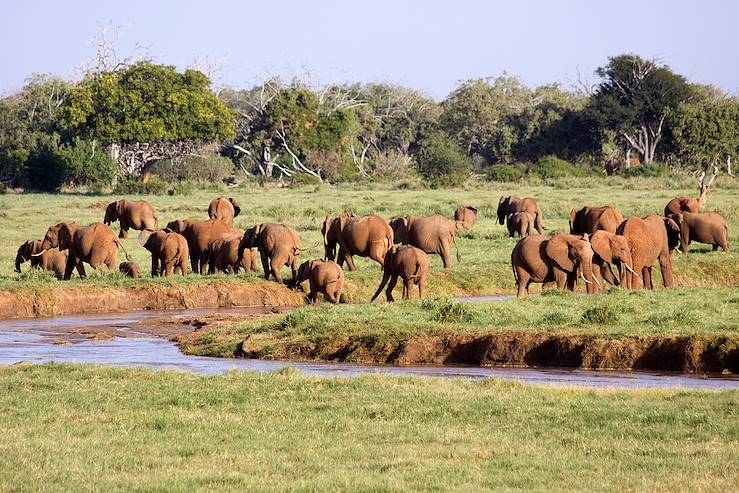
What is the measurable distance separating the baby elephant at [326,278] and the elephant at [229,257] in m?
4.02

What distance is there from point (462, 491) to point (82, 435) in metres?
3.97

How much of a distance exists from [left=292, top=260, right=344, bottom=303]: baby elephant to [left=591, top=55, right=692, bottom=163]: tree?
5932cm

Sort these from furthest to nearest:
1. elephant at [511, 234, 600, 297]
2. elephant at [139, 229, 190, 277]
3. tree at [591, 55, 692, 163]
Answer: tree at [591, 55, 692, 163] < elephant at [139, 229, 190, 277] < elephant at [511, 234, 600, 297]

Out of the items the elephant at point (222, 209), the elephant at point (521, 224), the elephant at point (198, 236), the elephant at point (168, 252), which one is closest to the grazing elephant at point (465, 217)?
the elephant at point (521, 224)

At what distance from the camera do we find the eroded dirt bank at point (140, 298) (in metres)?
24.0

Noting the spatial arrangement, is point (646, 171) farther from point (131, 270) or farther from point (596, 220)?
point (131, 270)

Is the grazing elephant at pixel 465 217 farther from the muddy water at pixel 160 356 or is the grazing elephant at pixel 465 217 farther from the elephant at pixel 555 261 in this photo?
the elephant at pixel 555 261

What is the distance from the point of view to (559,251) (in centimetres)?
2227

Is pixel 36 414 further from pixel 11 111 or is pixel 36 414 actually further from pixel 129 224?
pixel 11 111

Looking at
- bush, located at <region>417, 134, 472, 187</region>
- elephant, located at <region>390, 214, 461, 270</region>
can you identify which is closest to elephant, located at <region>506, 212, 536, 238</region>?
elephant, located at <region>390, 214, 461, 270</region>

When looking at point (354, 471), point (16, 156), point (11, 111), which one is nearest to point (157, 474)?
point (354, 471)

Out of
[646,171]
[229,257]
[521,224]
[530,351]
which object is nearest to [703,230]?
[521,224]

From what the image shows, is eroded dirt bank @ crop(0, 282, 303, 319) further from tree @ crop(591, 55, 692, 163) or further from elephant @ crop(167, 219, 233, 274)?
tree @ crop(591, 55, 692, 163)

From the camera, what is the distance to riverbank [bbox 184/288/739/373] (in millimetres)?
17031
